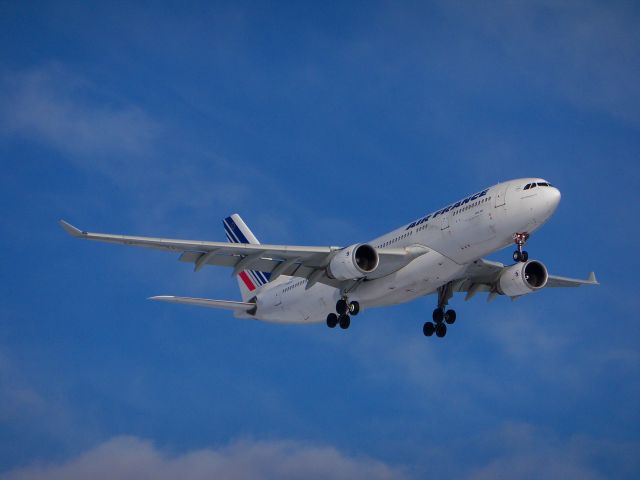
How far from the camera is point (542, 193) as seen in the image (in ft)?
119

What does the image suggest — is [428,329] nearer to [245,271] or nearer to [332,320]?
[332,320]

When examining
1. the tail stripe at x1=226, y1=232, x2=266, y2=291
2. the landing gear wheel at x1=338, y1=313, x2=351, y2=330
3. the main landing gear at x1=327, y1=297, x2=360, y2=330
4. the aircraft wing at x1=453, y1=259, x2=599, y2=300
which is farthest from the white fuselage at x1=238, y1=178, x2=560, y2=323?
the tail stripe at x1=226, y1=232, x2=266, y2=291

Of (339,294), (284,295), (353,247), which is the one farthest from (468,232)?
(284,295)

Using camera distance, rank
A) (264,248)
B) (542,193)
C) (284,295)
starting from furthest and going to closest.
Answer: (284,295) < (264,248) < (542,193)

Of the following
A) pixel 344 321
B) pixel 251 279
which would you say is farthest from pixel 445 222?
pixel 251 279

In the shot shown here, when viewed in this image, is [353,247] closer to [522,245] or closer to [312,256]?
[312,256]

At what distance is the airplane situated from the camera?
121ft

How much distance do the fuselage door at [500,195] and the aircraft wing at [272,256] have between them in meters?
3.74

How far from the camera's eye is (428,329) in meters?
45.1

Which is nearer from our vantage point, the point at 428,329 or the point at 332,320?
the point at 332,320

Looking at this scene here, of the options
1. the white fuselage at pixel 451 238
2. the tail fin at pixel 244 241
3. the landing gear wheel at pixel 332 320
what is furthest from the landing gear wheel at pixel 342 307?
the tail fin at pixel 244 241

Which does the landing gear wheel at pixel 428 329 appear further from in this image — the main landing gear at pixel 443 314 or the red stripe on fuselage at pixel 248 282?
the red stripe on fuselage at pixel 248 282

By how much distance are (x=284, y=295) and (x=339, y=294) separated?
3895 mm

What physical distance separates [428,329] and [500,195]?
1013 cm
